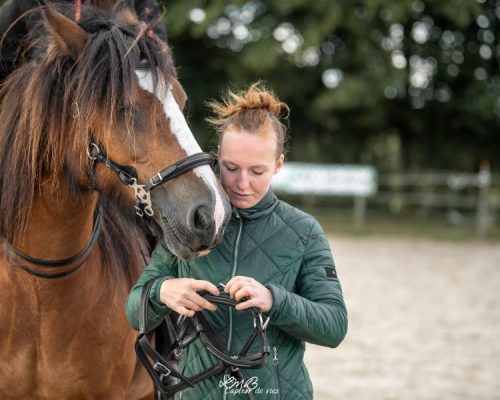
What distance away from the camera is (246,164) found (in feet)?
5.89

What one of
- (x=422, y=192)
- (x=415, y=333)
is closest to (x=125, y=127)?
(x=415, y=333)

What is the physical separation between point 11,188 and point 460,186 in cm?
1610

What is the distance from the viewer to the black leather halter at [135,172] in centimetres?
179

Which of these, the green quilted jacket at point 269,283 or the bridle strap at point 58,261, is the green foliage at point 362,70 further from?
the green quilted jacket at point 269,283

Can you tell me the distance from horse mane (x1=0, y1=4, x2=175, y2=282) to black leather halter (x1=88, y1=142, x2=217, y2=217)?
0.14ft

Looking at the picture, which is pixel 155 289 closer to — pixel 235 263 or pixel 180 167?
pixel 235 263

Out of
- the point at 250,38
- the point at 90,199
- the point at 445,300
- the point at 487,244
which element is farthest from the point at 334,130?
the point at 90,199

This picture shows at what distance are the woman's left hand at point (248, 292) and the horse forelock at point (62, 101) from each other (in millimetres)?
616

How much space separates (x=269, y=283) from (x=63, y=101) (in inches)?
34.6

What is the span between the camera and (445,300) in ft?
24.6

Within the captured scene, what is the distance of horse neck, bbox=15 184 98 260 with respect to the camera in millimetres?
2102

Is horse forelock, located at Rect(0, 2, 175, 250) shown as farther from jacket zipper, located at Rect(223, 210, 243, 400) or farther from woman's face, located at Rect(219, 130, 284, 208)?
jacket zipper, located at Rect(223, 210, 243, 400)

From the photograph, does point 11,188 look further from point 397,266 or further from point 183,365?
point 397,266

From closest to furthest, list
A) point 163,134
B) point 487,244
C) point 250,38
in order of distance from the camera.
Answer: point 163,134, point 487,244, point 250,38
